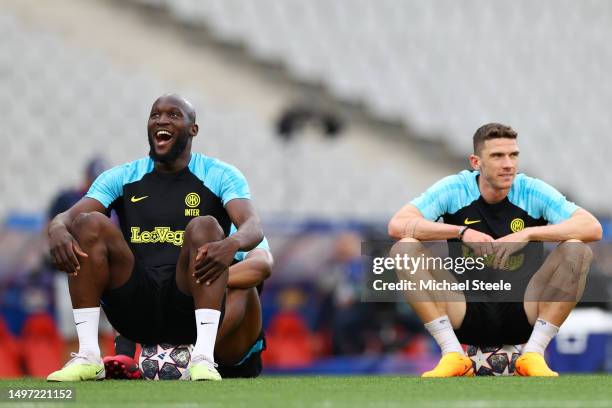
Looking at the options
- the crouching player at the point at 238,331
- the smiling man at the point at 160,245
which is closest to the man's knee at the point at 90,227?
the smiling man at the point at 160,245

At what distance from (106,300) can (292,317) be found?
6238 mm

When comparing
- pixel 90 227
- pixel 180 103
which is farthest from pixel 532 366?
pixel 90 227

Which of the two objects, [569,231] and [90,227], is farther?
[569,231]

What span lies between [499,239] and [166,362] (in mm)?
1604

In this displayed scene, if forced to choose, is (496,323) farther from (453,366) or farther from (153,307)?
(153,307)

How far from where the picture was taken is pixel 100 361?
5426 millimetres

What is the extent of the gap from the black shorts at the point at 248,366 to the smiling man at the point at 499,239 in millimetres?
739

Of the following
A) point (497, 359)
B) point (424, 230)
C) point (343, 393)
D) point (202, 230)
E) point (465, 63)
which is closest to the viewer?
point (343, 393)

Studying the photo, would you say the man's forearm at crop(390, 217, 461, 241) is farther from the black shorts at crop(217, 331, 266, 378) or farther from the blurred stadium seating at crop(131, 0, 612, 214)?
the blurred stadium seating at crop(131, 0, 612, 214)

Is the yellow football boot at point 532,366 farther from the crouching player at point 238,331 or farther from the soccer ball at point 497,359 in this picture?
the crouching player at point 238,331

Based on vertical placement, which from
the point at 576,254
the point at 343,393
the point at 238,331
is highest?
the point at 576,254

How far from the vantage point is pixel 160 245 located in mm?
5555

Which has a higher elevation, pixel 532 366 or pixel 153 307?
pixel 153 307

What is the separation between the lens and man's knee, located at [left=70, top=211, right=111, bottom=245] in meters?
5.20
